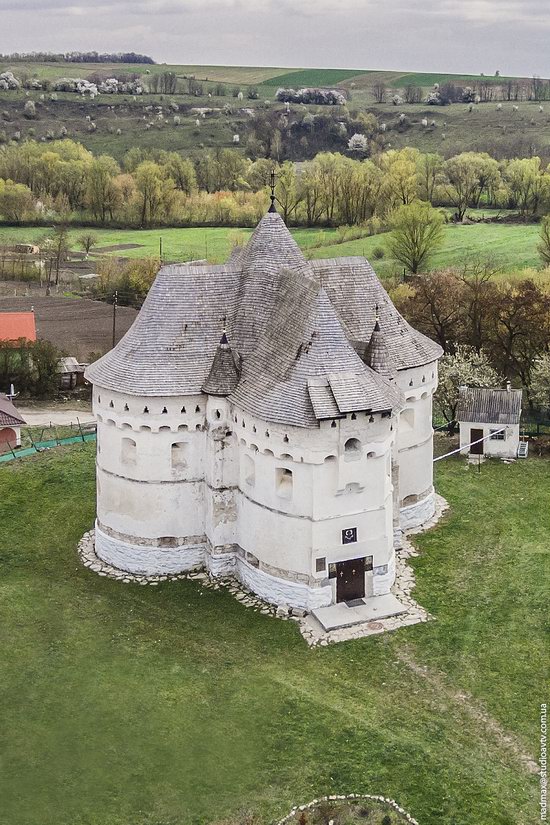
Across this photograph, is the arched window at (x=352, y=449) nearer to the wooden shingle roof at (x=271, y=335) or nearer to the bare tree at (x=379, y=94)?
the wooden shingle roof at (x=271, y=335)

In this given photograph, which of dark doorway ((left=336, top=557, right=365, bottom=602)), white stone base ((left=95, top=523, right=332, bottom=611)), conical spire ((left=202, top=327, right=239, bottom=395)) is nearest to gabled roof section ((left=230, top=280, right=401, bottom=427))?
conical spire ((left=202, top=327, right=239, bottom=395))

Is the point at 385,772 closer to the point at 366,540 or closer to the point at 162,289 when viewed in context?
the point at 366,540

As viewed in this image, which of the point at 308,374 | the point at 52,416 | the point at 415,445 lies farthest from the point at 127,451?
the point at 52,416

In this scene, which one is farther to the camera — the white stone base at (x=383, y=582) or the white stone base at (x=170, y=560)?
the white stone base at (x=170, y=560)

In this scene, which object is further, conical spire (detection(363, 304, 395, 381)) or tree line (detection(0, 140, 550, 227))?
tree line (detection(0, 140, 550, 227))

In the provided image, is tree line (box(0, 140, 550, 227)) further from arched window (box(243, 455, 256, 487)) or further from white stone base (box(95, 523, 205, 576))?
arched window (box(243, 455, 256, 487))

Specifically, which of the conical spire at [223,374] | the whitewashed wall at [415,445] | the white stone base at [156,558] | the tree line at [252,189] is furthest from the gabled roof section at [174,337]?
the tree line at [252,189]

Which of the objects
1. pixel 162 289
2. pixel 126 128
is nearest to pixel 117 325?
pixel 162 289

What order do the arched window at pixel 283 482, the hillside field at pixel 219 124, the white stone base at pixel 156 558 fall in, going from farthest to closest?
the hillside field at pixel 219 124 < the white stone base at pixel 156 558 < the arched window at pixel 283 482
